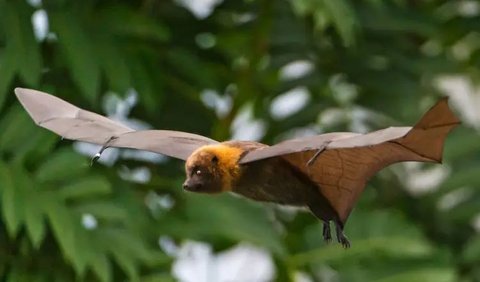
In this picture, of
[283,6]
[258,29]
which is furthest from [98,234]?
A: [283,6]

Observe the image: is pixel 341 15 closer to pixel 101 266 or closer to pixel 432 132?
pixel 101 266

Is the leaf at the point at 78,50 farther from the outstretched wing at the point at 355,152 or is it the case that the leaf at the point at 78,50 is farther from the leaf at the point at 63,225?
the outstretched wing at the point at 355,152

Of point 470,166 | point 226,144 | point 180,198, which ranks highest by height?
point 470,166

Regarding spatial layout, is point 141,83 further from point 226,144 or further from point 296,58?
point 226,144

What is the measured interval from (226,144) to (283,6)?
994mm

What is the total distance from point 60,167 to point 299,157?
2.15ft

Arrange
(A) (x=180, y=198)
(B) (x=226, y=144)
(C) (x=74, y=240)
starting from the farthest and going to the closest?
1. (A) (x=180, y=198)
2. (C) (x=74, y=240)
3. (B) (x=226, y=144)

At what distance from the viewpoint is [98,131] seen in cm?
34

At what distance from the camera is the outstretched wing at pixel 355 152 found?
0.91 feet

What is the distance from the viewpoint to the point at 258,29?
1199 millimetres


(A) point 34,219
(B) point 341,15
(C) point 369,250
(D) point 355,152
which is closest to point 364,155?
(D) point 355,152

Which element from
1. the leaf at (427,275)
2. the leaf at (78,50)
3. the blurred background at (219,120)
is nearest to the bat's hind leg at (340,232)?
the blurred background at (219,120)

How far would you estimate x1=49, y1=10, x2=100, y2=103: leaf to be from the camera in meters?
0.96

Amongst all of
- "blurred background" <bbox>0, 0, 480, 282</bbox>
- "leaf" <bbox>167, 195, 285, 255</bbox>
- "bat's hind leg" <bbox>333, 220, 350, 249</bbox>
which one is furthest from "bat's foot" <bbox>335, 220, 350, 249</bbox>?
"leaf" <bbox>167, 195, 285, 255</bbox>
